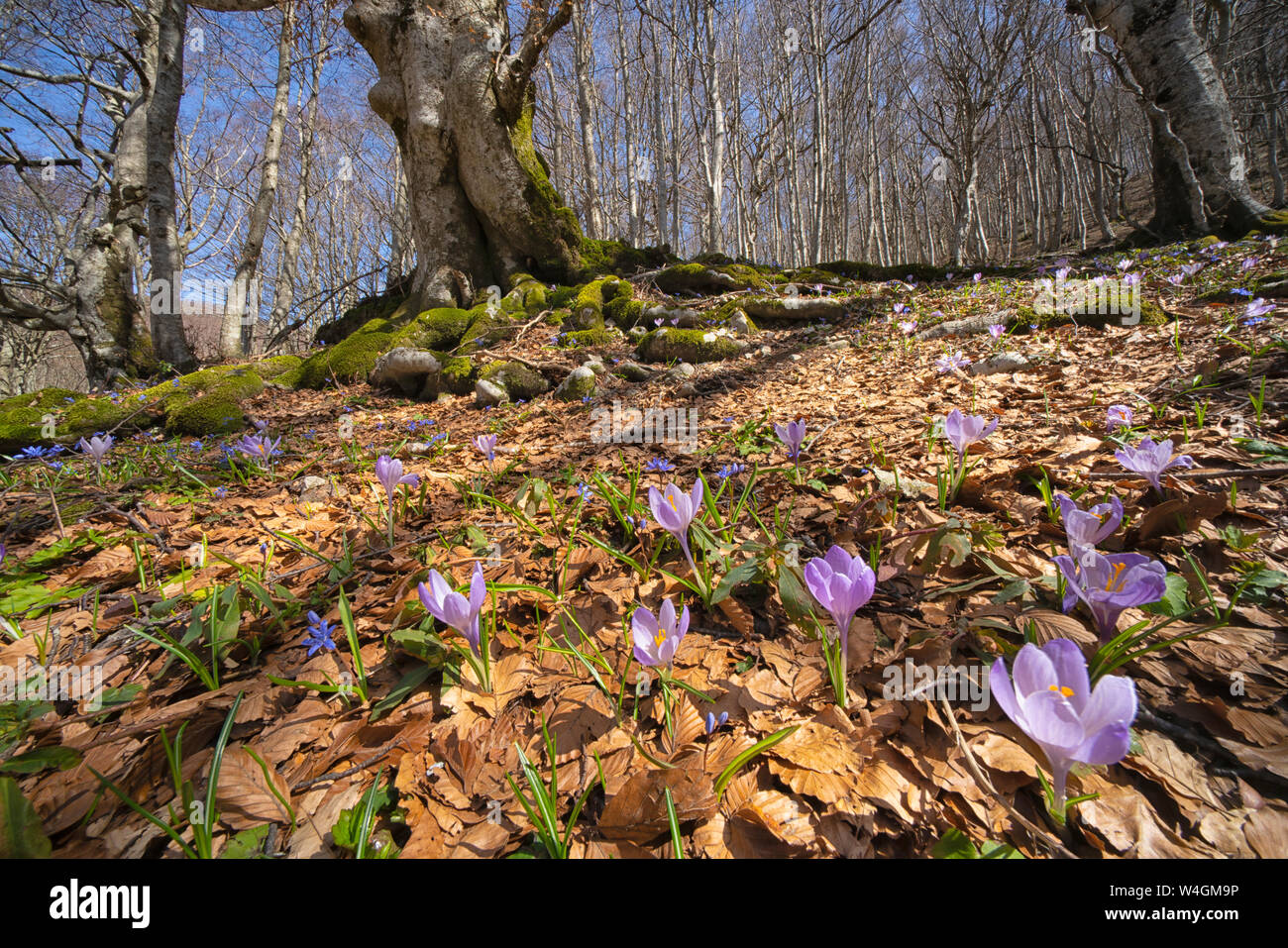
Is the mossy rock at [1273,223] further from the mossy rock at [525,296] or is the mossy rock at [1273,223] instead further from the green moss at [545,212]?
the mossy rock at [525,296]

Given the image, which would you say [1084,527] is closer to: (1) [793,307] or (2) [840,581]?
(2) [840,581]

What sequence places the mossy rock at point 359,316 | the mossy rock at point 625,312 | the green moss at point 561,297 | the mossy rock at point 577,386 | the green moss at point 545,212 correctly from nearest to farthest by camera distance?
the mossy rock at point 577,386
the mossy rock at point 625,312
the green moss at point 561,297
the green moss at point 545,212
the mossy rock at point 359,316

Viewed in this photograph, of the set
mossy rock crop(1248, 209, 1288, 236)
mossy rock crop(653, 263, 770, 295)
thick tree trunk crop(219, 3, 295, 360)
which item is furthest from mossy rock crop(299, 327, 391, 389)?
mossy rock crop(1248, 209, 1288, 236)

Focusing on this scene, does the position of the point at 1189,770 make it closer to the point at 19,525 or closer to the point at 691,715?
the point at 691,715

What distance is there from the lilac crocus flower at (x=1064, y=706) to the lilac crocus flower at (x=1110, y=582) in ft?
0.70

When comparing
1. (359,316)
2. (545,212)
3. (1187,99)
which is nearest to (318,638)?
(545,212)

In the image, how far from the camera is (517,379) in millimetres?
4105

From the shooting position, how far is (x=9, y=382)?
13.2m

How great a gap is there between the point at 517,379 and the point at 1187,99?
349 inches

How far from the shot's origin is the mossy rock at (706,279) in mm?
6359

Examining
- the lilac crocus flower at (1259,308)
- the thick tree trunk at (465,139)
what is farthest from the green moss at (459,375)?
the lilac crocus flower at (1259,308)

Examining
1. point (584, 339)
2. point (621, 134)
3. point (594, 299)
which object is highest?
point (621, 134)

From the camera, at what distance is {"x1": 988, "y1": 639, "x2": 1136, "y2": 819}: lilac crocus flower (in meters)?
0.60

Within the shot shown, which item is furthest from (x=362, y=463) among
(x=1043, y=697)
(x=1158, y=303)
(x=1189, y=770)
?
(x=1158, y=303)
